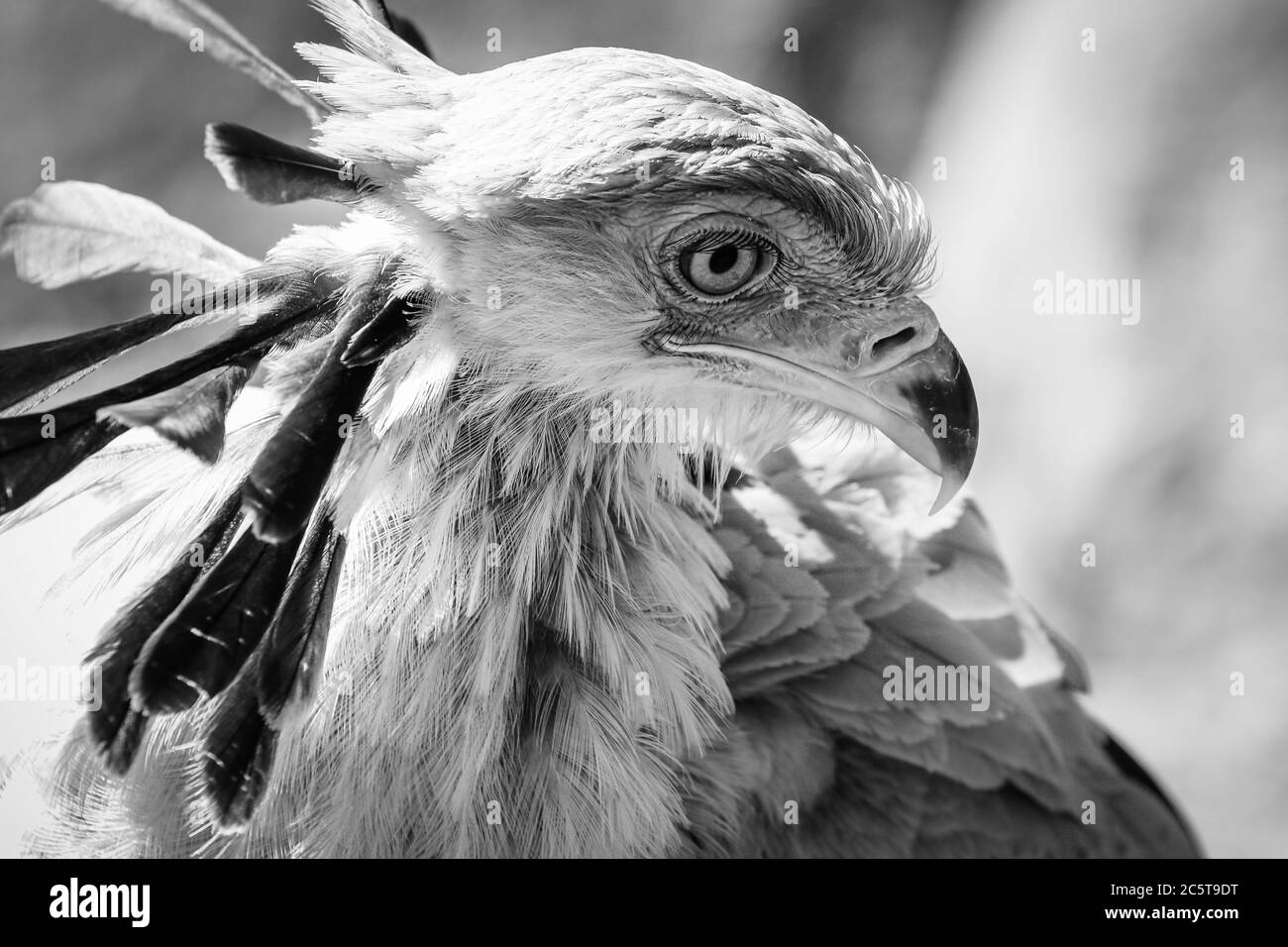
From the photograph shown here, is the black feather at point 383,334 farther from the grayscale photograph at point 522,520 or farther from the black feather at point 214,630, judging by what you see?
the black feather at point 214,630

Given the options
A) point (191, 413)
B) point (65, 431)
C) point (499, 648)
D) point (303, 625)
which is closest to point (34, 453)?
point (65, 431)

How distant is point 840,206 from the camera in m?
1.39

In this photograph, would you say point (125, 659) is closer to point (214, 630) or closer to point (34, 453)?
point (214, 630)

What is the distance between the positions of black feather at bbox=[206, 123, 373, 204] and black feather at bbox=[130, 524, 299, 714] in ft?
1.24

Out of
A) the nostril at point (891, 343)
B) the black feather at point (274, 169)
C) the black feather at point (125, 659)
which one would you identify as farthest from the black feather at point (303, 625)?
the nostril at point (891, 343)

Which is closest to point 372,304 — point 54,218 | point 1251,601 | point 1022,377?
point 54,218

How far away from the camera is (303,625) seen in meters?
1.27

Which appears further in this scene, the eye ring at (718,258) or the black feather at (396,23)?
the black feather at (396,23)

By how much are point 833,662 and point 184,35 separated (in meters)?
1.25

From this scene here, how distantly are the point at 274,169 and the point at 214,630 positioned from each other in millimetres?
504

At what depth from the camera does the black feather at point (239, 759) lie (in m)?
1.24

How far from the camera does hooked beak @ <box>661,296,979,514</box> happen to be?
4.78 ft

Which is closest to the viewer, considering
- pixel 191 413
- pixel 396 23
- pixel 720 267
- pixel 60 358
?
pixel 191 413

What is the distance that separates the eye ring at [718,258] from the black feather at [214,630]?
0.55m
